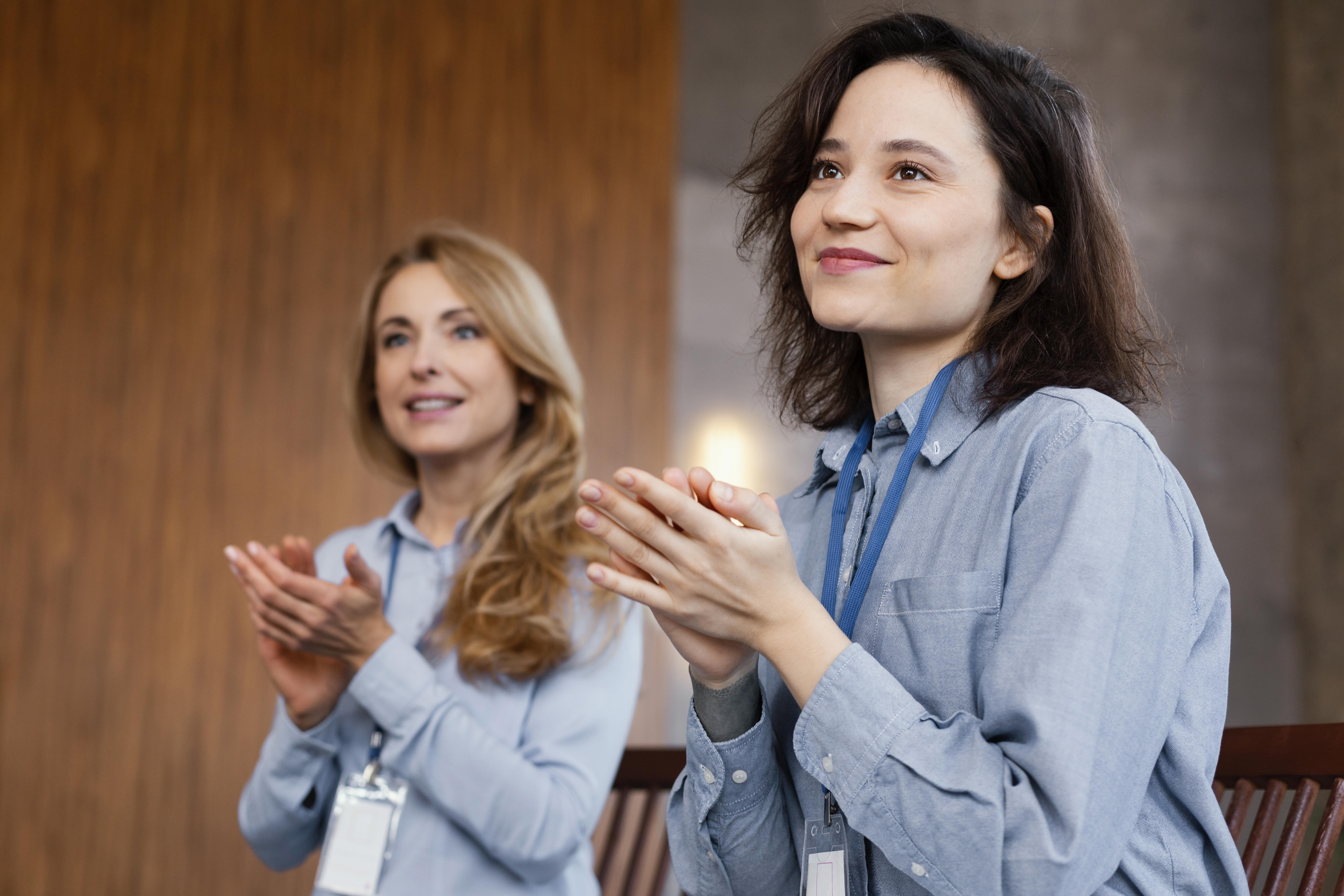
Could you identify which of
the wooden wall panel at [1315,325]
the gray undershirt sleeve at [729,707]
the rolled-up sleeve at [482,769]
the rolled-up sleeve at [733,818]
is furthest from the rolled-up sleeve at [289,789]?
the wooden wall panel at [1315,325]

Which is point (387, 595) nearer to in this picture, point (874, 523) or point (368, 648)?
point (368, 648)

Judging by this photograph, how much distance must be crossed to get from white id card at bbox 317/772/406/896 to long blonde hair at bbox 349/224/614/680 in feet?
0.79

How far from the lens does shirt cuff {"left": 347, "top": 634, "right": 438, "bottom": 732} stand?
175 cm

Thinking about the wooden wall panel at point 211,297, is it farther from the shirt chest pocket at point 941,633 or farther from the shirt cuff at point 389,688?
the shirt chest pocket at point 941,633

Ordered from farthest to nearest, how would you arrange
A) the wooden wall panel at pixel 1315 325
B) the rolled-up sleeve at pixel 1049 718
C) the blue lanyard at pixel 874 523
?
the wooden wall panel at pixel 1315 325 → the blue lanyard at pixel 874 523 → the rolled-up sleeve at pixel 1049 718

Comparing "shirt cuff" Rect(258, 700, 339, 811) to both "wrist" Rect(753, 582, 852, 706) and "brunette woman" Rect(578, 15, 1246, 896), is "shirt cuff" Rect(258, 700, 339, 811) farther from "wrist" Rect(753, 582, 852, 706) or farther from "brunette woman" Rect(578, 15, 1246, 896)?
"wrist" Rect(753, 582, 852, 706)

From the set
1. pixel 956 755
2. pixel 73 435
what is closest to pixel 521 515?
pixel 956 755

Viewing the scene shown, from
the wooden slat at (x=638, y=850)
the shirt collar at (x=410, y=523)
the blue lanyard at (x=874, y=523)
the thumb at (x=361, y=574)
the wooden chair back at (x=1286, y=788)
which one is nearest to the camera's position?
the blue lanyard at (x=874, y=523)

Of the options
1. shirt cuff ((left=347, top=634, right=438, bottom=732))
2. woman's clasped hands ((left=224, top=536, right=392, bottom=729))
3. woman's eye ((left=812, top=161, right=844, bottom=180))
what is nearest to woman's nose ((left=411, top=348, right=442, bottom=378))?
woman's clasped hands ((left=224, top=536, right=392, bottom=729))

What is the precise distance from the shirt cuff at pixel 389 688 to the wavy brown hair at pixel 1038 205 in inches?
39.9

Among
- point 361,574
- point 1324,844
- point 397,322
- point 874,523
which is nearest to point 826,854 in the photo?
point 874,523

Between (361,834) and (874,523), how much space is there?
1.11m

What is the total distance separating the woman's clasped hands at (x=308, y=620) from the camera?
168 cm

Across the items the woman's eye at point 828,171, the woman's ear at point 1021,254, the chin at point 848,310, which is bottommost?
the chin at point 848,310
